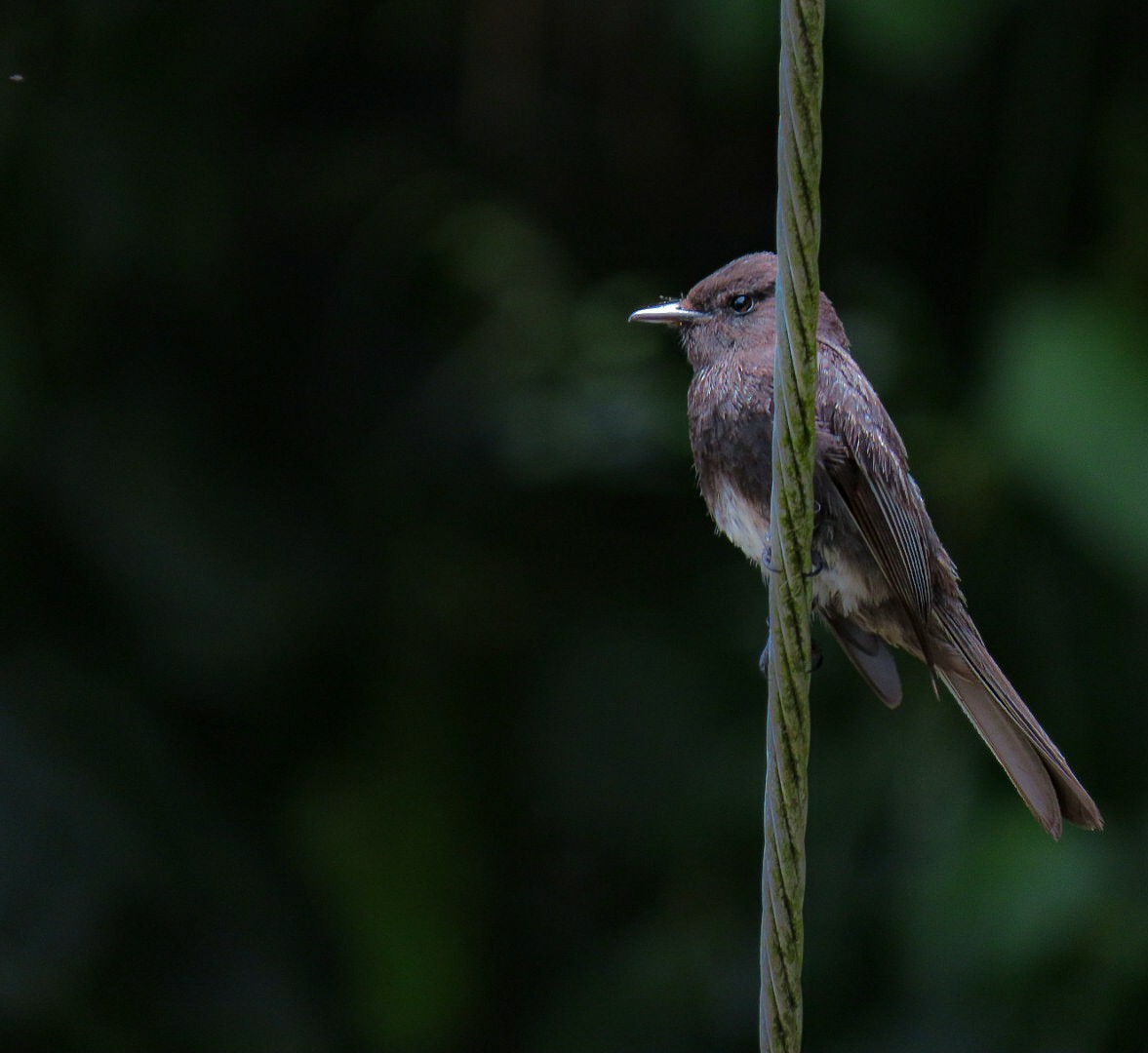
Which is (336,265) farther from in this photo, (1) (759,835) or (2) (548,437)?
(1) (759,835)

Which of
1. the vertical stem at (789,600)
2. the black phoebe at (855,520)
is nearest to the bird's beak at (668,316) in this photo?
the black phoebe at (855,520)

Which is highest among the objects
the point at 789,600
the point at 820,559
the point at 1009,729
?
the point at 789,600

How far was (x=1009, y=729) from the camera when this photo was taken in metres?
3.56

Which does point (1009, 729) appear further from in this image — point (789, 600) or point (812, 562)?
point (789, 600)

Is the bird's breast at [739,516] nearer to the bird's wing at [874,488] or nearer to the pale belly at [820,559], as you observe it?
the pale belly at [820,559]

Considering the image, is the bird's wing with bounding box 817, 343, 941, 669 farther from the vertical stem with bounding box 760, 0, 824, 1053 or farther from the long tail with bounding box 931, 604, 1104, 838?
the vertical stem with bounding box 760, 0, 824, 1053

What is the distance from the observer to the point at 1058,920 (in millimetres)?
4691

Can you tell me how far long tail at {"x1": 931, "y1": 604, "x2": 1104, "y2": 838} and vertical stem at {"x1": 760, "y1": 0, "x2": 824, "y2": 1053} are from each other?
3.90ft

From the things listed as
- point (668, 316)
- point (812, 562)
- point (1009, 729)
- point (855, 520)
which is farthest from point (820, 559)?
point (668, 316)

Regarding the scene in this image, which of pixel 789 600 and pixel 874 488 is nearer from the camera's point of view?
pixel 789 600

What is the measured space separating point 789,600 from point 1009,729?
1.34m

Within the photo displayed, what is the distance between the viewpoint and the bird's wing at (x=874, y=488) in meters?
3.59

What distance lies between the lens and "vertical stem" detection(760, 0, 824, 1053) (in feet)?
7.24

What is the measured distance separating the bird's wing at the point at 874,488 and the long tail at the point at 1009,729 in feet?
0.35
